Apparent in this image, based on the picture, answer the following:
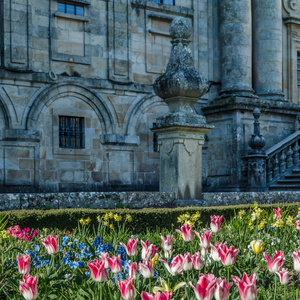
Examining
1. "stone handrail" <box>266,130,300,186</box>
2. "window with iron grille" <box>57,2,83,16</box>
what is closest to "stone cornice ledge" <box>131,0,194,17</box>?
"window with iron grille" <box>57,2,83,16</box>

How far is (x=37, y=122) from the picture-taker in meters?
15.5

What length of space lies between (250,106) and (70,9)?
6.41m

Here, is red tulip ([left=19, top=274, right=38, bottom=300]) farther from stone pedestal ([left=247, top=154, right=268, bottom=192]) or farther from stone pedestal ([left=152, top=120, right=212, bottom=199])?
stone pedestal ([left=247, top=154, right=268, bottom=192])

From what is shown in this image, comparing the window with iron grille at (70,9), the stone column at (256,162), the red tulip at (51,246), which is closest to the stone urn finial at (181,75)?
the window with iron grille at (70,9)

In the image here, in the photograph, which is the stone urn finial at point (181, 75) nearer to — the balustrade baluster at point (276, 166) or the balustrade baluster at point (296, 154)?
the balustrade baluster at point (276, 166)

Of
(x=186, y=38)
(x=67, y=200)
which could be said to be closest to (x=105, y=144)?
(x=186, y=38)

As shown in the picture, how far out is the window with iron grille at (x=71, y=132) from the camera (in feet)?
53.1

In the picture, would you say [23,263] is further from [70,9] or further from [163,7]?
[163,7]

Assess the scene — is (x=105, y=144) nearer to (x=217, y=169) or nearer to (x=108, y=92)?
(x=108, y=92)

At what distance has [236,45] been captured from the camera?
18.5m

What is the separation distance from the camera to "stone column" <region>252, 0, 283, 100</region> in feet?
62.4

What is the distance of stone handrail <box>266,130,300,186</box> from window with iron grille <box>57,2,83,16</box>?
283 inches

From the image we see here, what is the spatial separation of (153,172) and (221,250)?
46.1 feet

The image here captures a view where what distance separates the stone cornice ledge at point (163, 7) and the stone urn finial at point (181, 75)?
6920 mm
